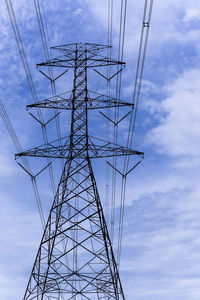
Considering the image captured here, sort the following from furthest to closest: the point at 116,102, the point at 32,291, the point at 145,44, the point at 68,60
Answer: the point at 68,60 < the point at 116,102 < the point at 32,291 < the point at 145,44

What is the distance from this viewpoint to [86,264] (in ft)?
59.9

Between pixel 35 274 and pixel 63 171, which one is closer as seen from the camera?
pixel 35 274

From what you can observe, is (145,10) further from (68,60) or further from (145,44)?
(68,60)

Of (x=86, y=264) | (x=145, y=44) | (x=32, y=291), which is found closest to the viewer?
(x=145, y=44)

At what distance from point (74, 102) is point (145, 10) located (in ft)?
34.8

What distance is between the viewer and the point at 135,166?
784 inches

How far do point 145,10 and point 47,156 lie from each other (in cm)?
1010

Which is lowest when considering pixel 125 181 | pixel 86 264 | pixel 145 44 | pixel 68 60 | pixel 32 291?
pixel 32 291

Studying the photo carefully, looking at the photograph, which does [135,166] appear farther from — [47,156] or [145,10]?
[145,10]

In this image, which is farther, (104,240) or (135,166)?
(135,166)

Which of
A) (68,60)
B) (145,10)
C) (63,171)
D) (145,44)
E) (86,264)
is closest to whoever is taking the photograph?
(145,10)

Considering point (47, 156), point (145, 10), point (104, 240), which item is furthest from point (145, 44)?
point (104, 240)

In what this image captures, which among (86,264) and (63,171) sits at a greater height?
(63,171)

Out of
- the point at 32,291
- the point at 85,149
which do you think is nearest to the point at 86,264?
the point at 32,291
